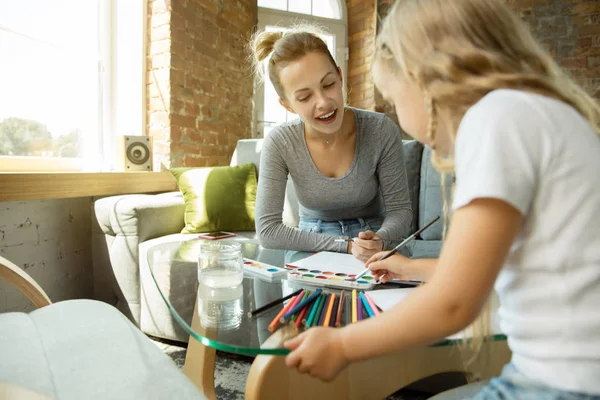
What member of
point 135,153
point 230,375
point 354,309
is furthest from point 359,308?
point 135,153

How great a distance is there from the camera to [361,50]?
464 centimetres

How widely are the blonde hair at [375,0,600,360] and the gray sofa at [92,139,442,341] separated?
4.30ft

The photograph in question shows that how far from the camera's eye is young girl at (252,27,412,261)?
1.45 metres

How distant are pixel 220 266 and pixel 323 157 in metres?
0.82

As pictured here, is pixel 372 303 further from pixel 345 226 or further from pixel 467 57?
pixel 345 226

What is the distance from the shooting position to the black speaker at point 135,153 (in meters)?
2.70

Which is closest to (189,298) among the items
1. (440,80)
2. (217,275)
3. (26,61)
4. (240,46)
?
(217,275)

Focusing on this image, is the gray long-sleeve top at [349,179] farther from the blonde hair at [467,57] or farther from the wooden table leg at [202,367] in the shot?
the blonde hair at [467,57]

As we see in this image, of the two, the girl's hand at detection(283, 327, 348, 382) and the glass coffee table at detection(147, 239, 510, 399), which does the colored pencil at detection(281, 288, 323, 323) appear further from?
the girl's hand at detection(283, 327, 348, 382)

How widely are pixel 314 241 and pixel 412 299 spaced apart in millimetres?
824

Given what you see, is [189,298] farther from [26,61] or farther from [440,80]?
[26,61]

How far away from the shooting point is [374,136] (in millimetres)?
1580

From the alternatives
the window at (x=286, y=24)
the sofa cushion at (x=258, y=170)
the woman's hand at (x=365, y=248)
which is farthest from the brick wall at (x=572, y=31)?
the woman's hand at (x=365, y=248)

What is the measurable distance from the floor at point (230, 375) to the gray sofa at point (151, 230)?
7 centimetres
